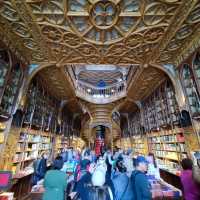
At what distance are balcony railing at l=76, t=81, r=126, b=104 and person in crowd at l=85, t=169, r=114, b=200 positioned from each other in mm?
6439

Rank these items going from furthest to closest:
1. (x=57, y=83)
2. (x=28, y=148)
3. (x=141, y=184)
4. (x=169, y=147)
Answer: (x=57, y=83) < (x=169, y=147) < (x=28, y=148) < (x=141, y=184)

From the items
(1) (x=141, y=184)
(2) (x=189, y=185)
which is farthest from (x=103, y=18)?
(2) (x=189, y=185)

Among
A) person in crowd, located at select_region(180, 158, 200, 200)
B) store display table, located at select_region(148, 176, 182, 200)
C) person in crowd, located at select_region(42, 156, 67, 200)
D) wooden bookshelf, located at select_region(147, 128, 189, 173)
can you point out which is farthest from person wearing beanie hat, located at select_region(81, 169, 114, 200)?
wooden bookshelf, located at select_region(147, 128, 189, 173)

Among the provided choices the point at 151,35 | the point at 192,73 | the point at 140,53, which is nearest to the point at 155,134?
the point at 192,73

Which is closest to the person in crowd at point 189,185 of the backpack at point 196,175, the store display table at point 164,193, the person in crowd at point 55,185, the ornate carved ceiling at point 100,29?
the backpack at point 196,175

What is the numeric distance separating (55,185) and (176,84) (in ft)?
13.9

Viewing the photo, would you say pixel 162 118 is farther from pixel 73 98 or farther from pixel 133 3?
pixel 73 98

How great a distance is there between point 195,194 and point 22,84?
4.65 meters

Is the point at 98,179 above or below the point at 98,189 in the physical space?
above

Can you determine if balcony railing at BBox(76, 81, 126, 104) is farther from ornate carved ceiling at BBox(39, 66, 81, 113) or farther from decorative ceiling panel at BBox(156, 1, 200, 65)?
decorative ceiling panel at BBox(156, 1, 200, 65)

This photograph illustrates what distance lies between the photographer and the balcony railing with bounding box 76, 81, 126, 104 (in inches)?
341

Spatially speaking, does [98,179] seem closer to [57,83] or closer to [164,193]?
[164,193]

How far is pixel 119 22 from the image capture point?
9.94 feet

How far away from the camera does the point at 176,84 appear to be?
427 centimetres
